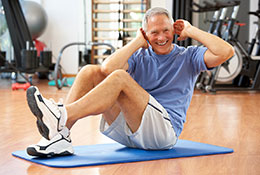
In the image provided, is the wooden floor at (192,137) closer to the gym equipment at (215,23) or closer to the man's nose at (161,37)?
the man's nose at (161,37)

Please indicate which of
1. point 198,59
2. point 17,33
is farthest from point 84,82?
point 17,33

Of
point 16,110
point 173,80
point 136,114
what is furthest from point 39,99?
point 16,110

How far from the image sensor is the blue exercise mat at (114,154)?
179cm

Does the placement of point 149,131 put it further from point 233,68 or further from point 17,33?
point 17,33

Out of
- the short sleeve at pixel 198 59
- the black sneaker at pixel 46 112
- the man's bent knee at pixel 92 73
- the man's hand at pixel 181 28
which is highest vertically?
the man's hand at pixel 181 28

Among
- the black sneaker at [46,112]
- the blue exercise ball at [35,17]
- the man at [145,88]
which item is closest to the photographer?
the black sneaker at [46,112]

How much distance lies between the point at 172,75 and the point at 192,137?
0.68m

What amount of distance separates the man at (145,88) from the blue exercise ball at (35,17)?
5.85m

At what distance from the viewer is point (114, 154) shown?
6.45 feet

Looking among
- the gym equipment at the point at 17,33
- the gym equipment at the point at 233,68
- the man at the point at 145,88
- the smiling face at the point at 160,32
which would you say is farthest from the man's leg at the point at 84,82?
the gym equipment at the point at 17,33

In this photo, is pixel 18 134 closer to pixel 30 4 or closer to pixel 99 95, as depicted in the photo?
pixel 99 95

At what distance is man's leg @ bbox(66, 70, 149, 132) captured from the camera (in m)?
1.72

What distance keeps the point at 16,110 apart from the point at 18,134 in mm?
1193

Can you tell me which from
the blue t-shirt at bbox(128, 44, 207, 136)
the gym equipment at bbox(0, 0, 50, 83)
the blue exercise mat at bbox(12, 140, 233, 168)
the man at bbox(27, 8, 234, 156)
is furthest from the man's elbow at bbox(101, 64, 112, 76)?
the gym equipment at bbox(0, 0, 50, 83)
